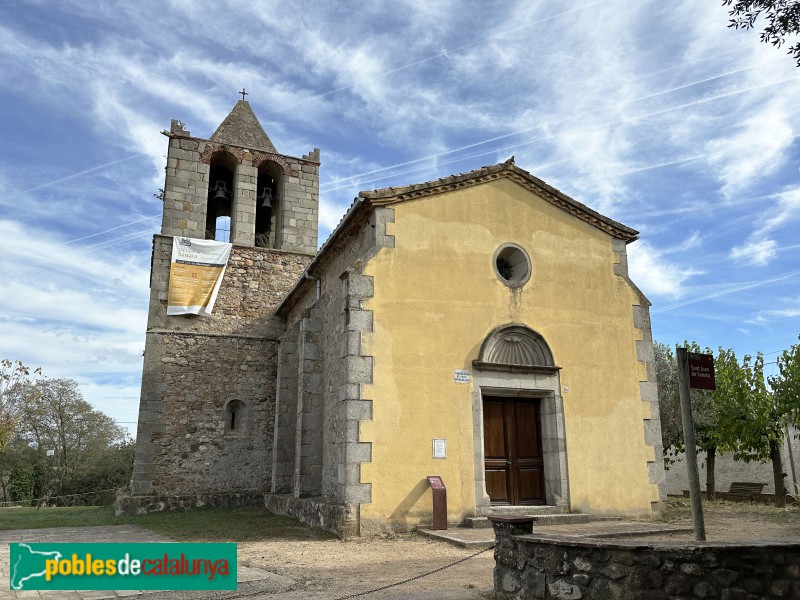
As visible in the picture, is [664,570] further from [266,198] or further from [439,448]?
[266,198]

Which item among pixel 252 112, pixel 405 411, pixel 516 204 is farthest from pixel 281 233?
pixel 405 411

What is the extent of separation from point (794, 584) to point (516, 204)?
9.44 metres

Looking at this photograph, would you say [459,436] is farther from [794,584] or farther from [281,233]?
[281,233]

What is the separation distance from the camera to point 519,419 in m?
12.0

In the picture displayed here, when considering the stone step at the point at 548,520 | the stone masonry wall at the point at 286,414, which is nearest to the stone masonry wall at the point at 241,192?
the stone masonry wall at the point at 286,414

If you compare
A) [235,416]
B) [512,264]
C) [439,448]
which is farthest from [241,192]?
[439,448]

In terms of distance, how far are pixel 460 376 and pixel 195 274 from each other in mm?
9531

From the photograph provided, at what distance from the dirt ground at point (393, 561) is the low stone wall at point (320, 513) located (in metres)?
0.32

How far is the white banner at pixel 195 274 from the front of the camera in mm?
17125

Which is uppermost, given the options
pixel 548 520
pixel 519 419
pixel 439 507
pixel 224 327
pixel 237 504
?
pixel 224 327

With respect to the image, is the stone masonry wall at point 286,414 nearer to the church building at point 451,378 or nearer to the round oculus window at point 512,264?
the church building at point 451,378

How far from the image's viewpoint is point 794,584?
4.26 m

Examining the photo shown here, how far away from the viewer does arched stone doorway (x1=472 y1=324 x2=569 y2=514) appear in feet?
37.5

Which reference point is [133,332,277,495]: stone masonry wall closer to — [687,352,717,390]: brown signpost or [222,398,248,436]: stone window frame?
[222,398,248,436]: stone window frame
